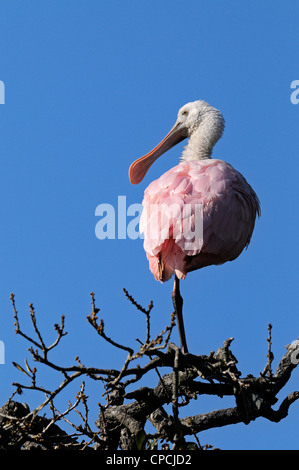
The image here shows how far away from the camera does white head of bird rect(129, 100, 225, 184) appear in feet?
35.6

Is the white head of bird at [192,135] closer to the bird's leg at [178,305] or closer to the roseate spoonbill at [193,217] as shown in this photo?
the roseate spoonbill at [193,217]

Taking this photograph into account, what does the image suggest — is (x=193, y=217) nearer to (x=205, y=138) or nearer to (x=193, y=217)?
(x=193, y=217)

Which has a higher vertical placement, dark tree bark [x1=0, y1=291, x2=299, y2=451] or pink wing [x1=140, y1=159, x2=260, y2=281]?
pink wing [x1=140, y1=159, x2=260, y2=281]

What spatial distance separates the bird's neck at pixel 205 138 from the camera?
10766 mm

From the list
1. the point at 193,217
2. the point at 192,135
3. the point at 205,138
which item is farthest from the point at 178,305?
the point at 192,135

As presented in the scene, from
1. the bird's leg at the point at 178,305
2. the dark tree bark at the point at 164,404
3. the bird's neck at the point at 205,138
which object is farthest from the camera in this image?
the bird's neck at the point at 205,138

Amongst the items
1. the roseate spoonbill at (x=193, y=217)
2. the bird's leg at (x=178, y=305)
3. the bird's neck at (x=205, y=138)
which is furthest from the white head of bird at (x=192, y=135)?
the bird's leg at (x=178, y=305)

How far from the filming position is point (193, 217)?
8.58 m

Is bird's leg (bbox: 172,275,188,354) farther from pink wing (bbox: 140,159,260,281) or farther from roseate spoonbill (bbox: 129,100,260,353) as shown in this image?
pink wing (bbox: 140,159,260,281)

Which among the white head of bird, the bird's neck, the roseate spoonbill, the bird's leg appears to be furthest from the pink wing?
the white head of bird

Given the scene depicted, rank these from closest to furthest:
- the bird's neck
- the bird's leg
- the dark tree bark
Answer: the dark tree bark
the bird's leg
the bird's neck

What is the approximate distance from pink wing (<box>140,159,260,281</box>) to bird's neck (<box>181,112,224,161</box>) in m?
1.29
